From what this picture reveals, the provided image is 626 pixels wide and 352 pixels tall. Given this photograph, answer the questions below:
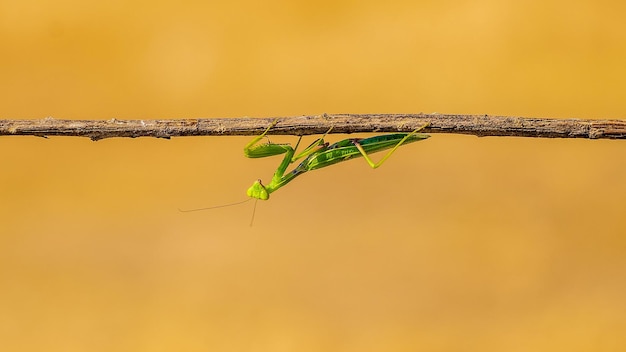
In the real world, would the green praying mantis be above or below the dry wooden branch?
above

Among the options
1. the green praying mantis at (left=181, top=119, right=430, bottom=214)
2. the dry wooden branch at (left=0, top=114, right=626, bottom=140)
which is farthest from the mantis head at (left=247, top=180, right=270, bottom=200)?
the dry wooden branch at (left=0, top=114, right=626, bottom=140)

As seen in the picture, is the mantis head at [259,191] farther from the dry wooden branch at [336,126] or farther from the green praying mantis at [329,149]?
the dry wooden branch at [336,126]

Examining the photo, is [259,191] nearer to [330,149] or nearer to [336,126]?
[330,149]

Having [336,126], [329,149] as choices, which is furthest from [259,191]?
[336,126]

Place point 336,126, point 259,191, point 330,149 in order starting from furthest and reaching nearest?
point 259,191 → point 330,149 → point 336,126

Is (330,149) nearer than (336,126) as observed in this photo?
No

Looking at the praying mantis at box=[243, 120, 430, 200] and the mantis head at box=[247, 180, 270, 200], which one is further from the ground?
the praying mantis at box=[243, 120, 430, 200]

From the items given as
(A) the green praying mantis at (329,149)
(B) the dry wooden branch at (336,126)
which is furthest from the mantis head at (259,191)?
(B) the dry wooden branch at (336,126)

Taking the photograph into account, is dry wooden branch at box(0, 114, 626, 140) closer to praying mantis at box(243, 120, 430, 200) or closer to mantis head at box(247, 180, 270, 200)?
praying mantis at box(243, 120, 430, 200)

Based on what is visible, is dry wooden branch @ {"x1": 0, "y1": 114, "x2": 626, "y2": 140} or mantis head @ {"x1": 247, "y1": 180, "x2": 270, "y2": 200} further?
mantis head @ {"x1": 247, "y1": 180, "x2": 270, "y2": 200}
